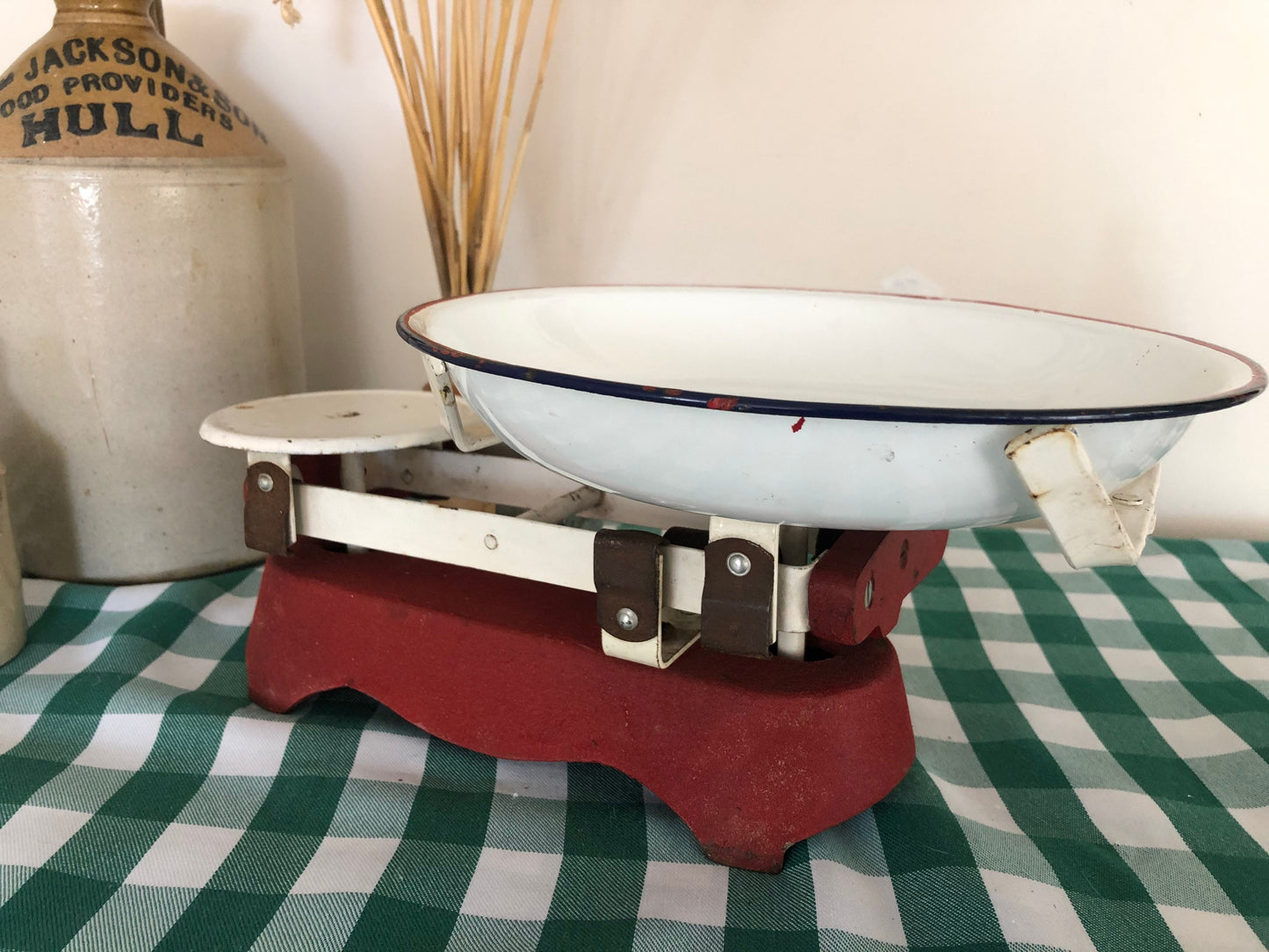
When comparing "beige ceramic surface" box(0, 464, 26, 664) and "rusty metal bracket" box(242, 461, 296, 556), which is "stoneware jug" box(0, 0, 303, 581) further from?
"rusty metal bracket" box(242, 461, 296, 556)

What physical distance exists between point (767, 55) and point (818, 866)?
95 centimetres

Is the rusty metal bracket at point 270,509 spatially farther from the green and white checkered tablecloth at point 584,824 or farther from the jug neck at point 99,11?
the jug neck at point 99,11

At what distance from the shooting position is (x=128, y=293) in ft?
3.53

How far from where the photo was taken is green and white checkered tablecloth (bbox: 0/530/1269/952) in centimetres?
64

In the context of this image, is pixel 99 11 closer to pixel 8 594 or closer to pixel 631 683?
pixel 8 594

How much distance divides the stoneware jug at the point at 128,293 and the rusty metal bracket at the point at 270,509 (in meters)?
0.36

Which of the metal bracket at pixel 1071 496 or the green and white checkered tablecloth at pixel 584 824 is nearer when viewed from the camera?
the metal bracket at pixel 1071 496

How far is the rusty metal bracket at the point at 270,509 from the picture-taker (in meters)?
0.83

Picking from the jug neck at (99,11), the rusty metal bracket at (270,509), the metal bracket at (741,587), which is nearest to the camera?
the metal bracket at (741,587)

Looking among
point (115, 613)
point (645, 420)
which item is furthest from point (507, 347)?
point (115, 613)

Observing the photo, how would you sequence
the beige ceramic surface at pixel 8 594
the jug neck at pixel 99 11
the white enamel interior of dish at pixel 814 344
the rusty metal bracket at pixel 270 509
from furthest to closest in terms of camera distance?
the jug neck at pixel 99 11 → the beige ceramic surface at pixel 8 594 → the rusty metal bracket at pixel 270 509 → the white enamel interior of dish at pixel 814 344

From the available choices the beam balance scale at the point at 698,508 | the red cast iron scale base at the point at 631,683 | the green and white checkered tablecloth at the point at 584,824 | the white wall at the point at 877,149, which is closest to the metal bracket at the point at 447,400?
the beam balance scale at the point at 698,508

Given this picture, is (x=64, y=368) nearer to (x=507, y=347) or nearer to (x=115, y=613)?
(x=115, y=613)

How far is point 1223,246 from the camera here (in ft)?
3.82
